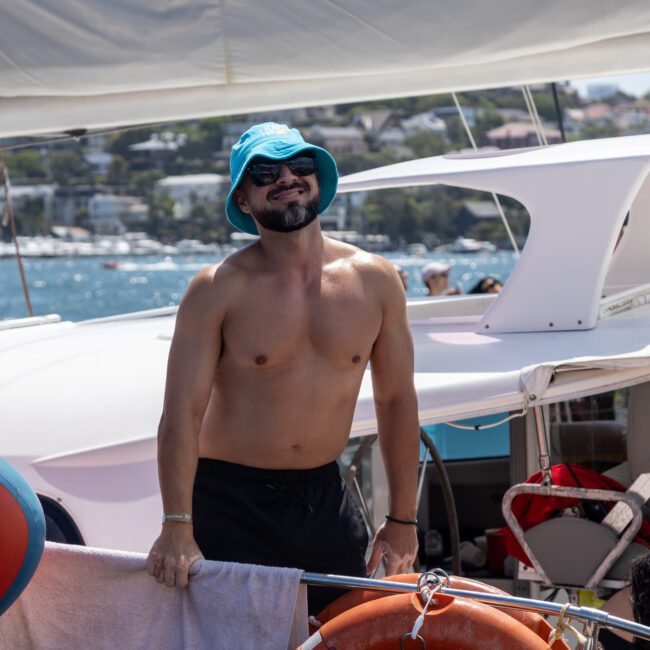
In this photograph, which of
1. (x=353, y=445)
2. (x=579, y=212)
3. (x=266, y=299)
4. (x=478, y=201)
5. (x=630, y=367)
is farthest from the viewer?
(x=478, y=201)

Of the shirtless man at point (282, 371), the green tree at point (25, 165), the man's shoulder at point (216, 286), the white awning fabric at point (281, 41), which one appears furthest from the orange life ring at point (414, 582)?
the green tree at point (25, 165)

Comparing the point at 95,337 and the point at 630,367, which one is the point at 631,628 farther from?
the point at 95,337

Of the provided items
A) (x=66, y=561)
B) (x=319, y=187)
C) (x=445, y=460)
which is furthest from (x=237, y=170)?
(x=445, y=460)

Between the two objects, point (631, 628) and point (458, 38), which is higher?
point (458, 38)

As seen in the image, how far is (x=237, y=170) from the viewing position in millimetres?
3150

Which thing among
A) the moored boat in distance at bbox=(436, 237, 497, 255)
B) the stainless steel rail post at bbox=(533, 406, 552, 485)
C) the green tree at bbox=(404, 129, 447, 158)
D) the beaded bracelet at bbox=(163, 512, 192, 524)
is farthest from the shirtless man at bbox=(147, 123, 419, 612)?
the moored boat in distance at bbox=(436, 237, 497, 255)

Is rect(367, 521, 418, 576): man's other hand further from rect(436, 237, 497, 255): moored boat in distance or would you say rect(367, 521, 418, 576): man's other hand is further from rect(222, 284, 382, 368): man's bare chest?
rect(436, 237, 497, 255): moored boat in distance

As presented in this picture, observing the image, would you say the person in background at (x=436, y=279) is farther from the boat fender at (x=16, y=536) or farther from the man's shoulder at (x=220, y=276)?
the boat fender at (x=16, y=536)

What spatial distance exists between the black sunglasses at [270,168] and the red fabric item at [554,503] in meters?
1.70

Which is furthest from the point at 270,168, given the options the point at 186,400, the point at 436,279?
the point at 436,279

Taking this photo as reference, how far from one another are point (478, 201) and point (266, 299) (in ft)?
214

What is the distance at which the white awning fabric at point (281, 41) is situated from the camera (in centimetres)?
505

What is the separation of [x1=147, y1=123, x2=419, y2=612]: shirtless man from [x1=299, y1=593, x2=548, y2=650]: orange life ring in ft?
1.40

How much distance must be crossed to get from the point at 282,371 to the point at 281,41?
225 cm
